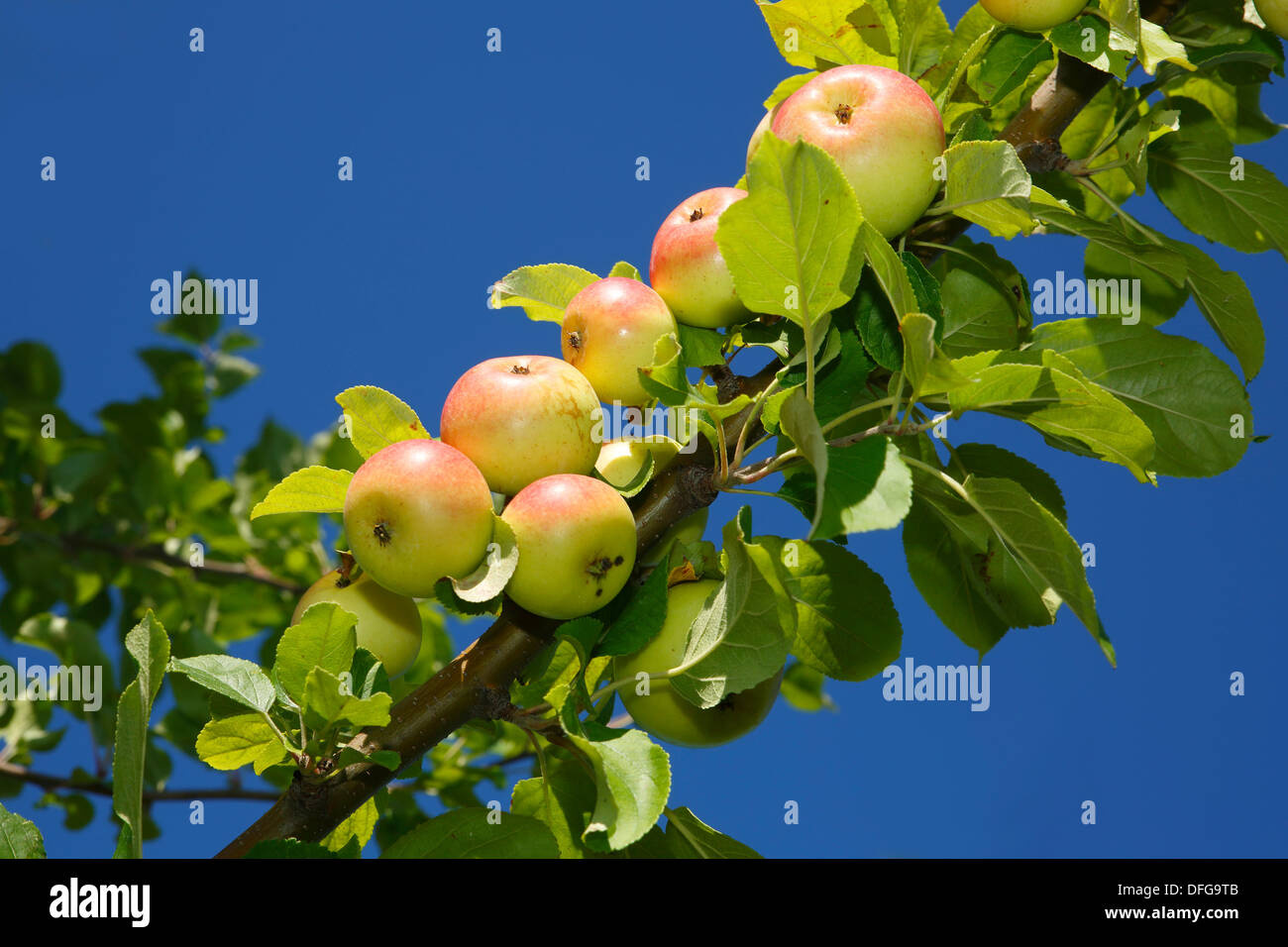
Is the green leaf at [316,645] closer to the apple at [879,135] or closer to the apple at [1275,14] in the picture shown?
the apple at [879,135]

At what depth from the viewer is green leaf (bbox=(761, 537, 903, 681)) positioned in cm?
95

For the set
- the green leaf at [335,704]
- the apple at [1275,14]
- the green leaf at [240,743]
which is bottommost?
the green leaf at [240,743]

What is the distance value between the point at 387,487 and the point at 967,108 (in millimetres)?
642

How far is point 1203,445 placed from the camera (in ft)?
3.31

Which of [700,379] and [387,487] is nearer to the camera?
[387,487]

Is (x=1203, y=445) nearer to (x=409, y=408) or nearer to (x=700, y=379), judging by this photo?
(x=700, y=379)

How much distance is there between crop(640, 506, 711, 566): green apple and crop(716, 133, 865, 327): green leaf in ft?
0.71

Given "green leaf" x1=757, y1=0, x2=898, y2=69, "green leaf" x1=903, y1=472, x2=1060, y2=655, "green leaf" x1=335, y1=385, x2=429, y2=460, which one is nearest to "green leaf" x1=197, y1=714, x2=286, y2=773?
"green leaf" x1=335, y1=385, x2=429, y2=460

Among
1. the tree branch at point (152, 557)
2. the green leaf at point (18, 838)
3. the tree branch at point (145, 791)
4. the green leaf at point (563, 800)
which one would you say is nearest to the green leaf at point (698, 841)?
the green leaf at point (563, 800)

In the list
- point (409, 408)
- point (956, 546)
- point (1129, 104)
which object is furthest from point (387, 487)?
point (1129, 104)

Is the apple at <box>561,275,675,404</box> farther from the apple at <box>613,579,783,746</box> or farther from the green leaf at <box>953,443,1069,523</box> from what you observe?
the green leaf at <box>953,443,1069,523</box>

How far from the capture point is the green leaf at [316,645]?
0.84 meters

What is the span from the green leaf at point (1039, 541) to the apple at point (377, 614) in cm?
49

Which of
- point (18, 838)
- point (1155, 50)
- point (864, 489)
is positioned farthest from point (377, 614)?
point (1155, 50)
